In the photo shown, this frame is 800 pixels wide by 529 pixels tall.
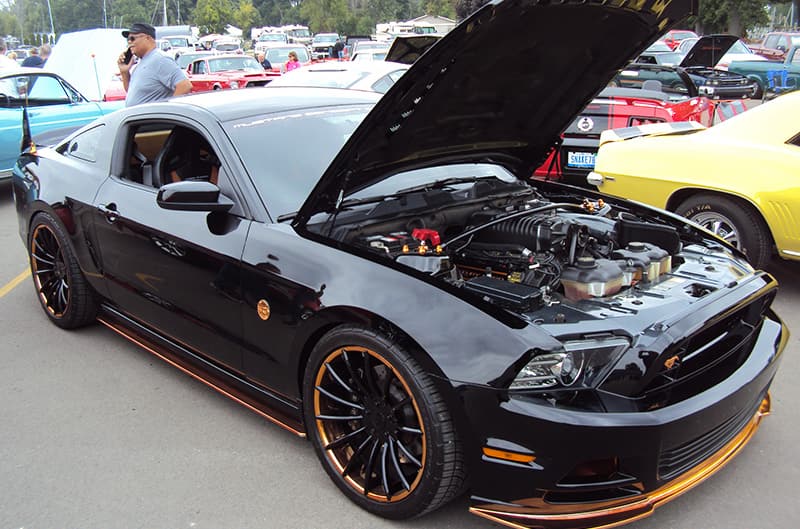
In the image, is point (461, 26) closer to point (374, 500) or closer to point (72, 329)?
point (374, 500)

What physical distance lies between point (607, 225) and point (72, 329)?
139 inches

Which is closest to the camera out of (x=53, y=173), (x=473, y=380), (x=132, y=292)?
(x=473, y=380)

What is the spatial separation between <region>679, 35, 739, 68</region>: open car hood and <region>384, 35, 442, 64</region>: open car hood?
16.5ft

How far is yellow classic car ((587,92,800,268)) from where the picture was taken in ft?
15.3

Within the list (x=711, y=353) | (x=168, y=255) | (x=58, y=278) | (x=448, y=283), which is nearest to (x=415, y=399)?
(x=448, y=283)

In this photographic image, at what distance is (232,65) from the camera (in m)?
18.3

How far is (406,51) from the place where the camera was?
32.9 feet

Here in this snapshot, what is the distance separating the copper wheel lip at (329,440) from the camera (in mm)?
2367

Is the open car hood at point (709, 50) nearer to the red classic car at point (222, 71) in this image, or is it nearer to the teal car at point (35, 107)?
the red classic car at point (222, 71)

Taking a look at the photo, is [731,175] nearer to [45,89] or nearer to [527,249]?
[527,249]

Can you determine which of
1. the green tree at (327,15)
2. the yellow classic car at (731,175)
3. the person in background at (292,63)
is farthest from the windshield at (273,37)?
the yellow classic car at (731,175)

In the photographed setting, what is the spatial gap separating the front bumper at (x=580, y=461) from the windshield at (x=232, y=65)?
57.3 feet

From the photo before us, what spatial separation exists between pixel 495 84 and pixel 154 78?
4331mm

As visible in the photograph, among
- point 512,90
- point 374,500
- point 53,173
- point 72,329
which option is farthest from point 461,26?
point 72,329
